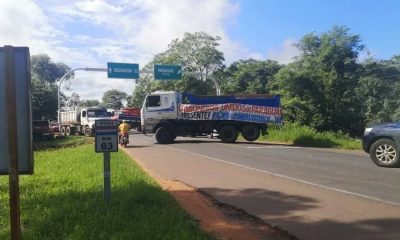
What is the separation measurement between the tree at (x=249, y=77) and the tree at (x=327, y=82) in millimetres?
7354

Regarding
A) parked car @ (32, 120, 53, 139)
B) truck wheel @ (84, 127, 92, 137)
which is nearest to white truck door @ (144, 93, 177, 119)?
parked car @ (32, 120, 53, 139)

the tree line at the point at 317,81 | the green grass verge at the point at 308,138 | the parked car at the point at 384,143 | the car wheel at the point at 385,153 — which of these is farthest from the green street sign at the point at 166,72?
the car wheel at the point at 385,153

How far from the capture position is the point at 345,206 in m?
8.59

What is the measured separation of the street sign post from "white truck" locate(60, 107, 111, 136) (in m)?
3.80

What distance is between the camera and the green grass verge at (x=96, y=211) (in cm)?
631

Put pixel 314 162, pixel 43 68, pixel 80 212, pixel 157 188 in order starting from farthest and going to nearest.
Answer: pixel 43 68 → pixel 314 162 → pixel 157 188 → pixel 80 212

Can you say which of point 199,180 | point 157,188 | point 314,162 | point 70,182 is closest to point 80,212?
point 157,188

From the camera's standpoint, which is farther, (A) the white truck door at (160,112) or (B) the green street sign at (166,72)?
(B) the green street sign at (166,72)

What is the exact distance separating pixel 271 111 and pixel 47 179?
56.3 feet

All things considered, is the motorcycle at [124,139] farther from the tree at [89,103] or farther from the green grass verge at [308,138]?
the tree at [89,103]

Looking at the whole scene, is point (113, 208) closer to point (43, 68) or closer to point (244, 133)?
point (244, 133)

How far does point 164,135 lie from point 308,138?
744 centimetres

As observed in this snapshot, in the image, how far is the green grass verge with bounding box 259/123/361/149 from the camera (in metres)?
24.0

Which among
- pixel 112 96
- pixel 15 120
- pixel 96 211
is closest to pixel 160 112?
pixel 96 211
